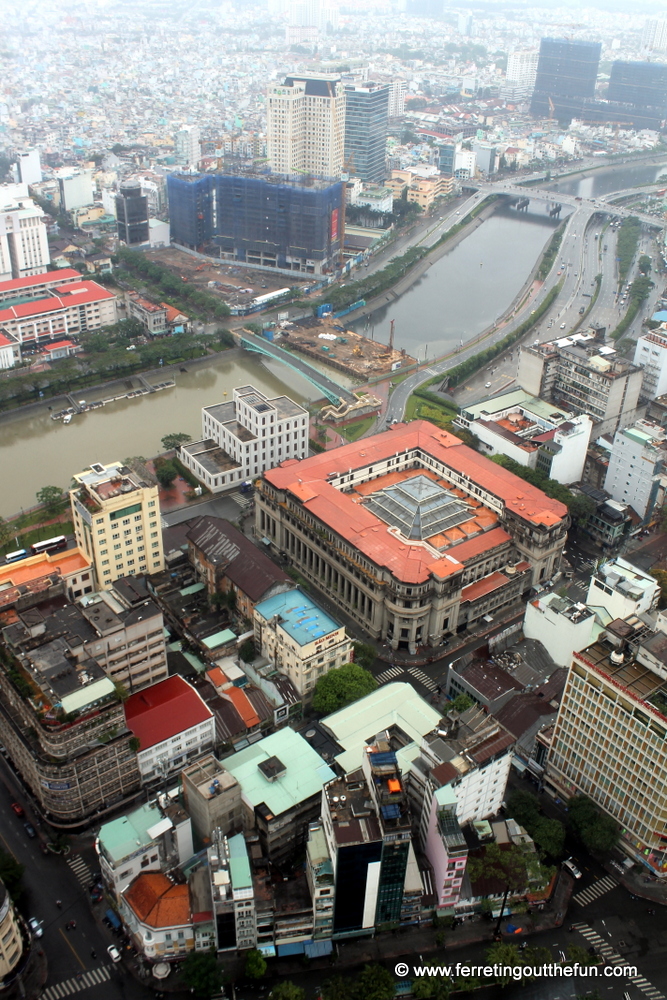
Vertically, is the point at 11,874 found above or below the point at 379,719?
below

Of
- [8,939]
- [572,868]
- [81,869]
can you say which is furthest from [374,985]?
[8,939]

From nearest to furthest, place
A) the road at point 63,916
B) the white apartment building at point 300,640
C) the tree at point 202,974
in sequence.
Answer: the tree at point 202,974 < the road at point 63,916 < the white apartment building at point 300,640

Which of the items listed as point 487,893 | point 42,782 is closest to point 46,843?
point 42,782

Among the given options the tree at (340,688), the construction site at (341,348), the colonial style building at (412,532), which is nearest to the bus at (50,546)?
the colonial style building at (412,532)

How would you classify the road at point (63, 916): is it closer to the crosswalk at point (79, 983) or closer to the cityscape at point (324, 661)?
the crosswalk at point (79, 983)

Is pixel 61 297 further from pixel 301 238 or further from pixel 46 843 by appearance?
pixel 46 843

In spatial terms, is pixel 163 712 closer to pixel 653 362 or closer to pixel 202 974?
pixel 202 974

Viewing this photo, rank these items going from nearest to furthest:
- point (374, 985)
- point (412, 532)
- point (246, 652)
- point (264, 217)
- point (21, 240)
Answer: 1. point (374, 985)
2. point (246, 652)
3. point (412, 532)
4. point (21, 240)
5. point (264, 217)
